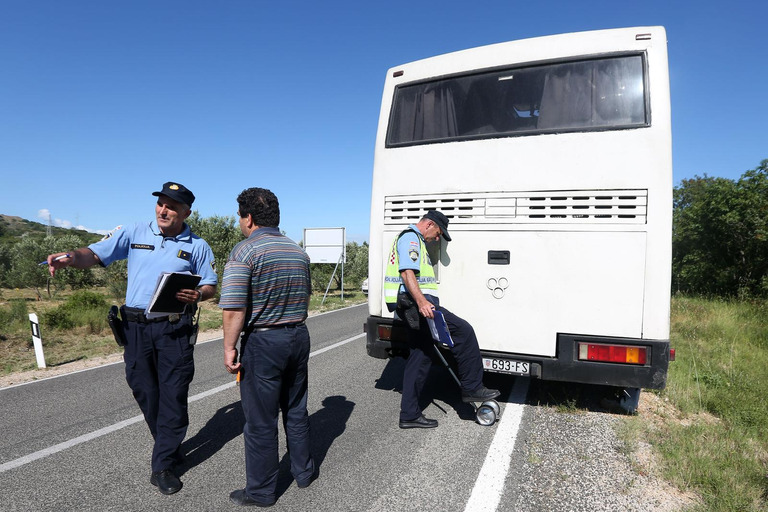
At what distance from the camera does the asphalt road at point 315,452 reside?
304 centimetres

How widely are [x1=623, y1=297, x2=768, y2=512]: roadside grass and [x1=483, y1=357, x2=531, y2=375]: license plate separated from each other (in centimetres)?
100

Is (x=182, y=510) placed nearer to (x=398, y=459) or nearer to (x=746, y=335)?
(x=398, y=459)

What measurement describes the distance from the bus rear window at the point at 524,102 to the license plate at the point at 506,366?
2.19m

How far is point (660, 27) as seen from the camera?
4.04 meters

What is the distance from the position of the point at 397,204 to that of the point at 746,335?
8.12 m

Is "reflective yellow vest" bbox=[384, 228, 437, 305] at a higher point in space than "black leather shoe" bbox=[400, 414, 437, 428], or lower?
higher

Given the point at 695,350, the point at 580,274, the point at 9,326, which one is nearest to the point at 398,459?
Result: the point at 580,274

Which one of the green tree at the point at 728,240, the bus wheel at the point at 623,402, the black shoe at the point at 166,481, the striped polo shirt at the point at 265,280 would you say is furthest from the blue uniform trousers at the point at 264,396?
the green tree at the point at 728,240

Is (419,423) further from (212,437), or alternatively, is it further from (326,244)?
(326,244)

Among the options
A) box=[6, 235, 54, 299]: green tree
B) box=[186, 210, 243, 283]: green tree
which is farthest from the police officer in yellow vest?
box=[6, 235, 54, 299]: green tree

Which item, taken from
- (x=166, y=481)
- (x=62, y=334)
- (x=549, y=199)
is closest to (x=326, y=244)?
(x=62, y=334)

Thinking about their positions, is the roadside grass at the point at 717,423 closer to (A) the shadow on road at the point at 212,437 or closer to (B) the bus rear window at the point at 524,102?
(B) the bus rear window at the point at 524,102

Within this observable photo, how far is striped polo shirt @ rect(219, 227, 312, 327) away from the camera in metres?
2.88

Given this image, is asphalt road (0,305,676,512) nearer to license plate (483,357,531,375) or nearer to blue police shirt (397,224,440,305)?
license plate (483,357,531,375)
